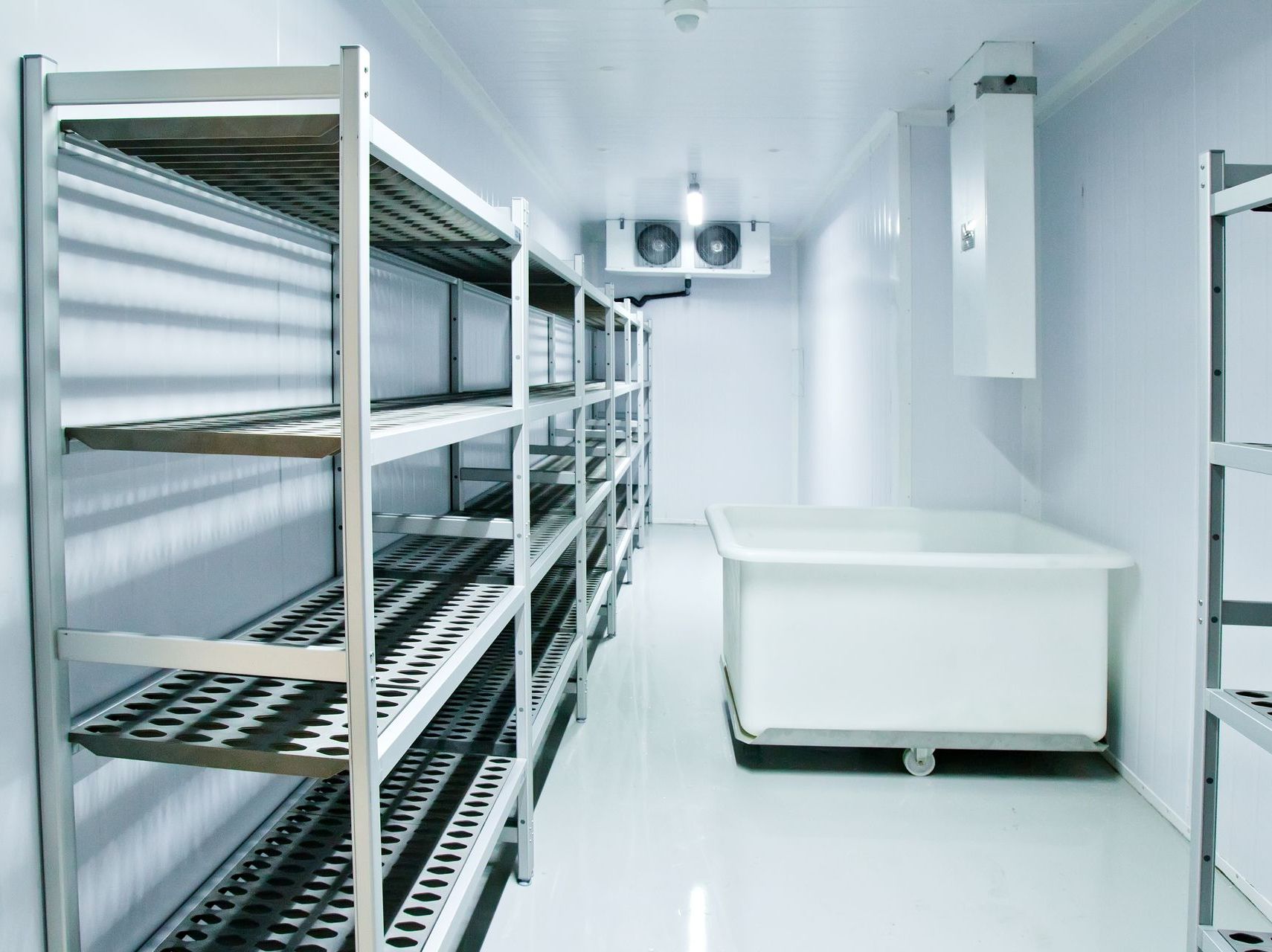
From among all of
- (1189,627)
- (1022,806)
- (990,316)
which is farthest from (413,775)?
(990,316)

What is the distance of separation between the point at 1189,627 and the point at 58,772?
268 cm

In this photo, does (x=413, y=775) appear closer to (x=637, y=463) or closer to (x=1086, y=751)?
(x=1086, y=751)

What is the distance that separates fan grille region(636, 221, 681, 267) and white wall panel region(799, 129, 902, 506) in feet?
3.33

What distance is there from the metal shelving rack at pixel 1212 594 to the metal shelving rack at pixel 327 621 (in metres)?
1.31

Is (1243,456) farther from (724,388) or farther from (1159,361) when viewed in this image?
(724,388)

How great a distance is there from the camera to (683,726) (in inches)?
127

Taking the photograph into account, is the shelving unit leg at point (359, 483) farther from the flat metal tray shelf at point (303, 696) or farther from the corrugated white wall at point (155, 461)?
the corrugated white wall at point (155, 461)

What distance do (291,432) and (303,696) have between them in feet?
1.76

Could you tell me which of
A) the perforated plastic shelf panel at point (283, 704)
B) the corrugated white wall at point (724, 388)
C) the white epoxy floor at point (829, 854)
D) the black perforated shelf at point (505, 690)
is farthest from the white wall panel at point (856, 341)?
the perforated plastic shelf panel at point (283, 704)

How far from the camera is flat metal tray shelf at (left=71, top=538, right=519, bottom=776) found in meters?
1.24

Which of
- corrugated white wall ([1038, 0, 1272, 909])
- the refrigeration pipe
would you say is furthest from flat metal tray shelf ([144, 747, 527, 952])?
the refrigeration pipe

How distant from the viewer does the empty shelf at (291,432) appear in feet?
3.72

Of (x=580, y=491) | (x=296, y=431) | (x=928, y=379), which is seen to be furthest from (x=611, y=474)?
(x=296, y=431)

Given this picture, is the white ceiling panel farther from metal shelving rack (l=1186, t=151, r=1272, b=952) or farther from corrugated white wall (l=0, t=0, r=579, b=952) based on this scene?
metal shelving rack (l=1186, t=151, r=1272, b=952)
